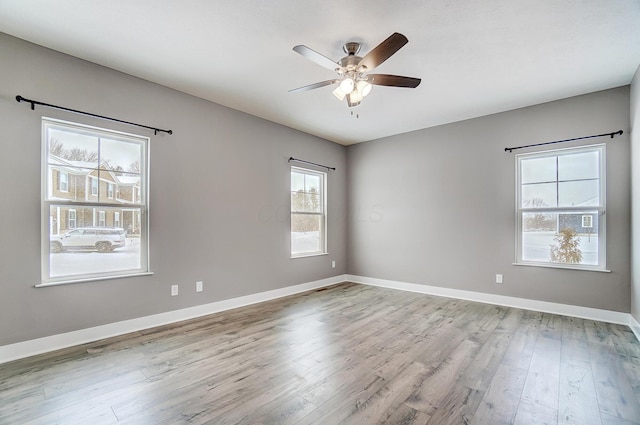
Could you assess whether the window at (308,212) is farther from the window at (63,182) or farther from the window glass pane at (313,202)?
the window at (63,182)

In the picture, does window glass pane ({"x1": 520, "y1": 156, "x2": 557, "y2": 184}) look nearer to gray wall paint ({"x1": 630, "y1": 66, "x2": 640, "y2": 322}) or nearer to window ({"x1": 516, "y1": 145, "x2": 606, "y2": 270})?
window ({"x1": 516, "y1": 145, "x2": 606, "y2": 270})

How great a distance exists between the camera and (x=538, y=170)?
4180mm

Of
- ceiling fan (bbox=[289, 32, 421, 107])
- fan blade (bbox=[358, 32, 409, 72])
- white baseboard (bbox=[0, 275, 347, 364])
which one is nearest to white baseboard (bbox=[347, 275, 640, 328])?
white baseboard (bbox=[0, 275, 347, 364])

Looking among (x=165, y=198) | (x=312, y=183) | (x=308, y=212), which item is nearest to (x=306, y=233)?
(x=308, y=212)

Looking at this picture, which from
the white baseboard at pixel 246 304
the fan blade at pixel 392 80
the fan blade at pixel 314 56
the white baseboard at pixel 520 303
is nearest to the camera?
the fan blade at pixel 314 56

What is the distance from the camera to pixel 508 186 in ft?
14.3

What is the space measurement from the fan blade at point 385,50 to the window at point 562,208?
121 inches

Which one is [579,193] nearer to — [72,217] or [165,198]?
[165,198]

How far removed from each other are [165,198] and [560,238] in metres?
5.08

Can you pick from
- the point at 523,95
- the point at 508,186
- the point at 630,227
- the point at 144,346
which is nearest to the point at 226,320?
the point at 144,346

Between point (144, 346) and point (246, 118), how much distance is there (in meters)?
3.15

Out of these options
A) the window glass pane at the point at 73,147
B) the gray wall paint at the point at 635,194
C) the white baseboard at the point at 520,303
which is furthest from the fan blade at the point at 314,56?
the white baseboard at the point at 520,303

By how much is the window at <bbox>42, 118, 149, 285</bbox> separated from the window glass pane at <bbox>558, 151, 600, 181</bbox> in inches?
208

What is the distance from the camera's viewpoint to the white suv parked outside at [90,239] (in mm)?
2866
